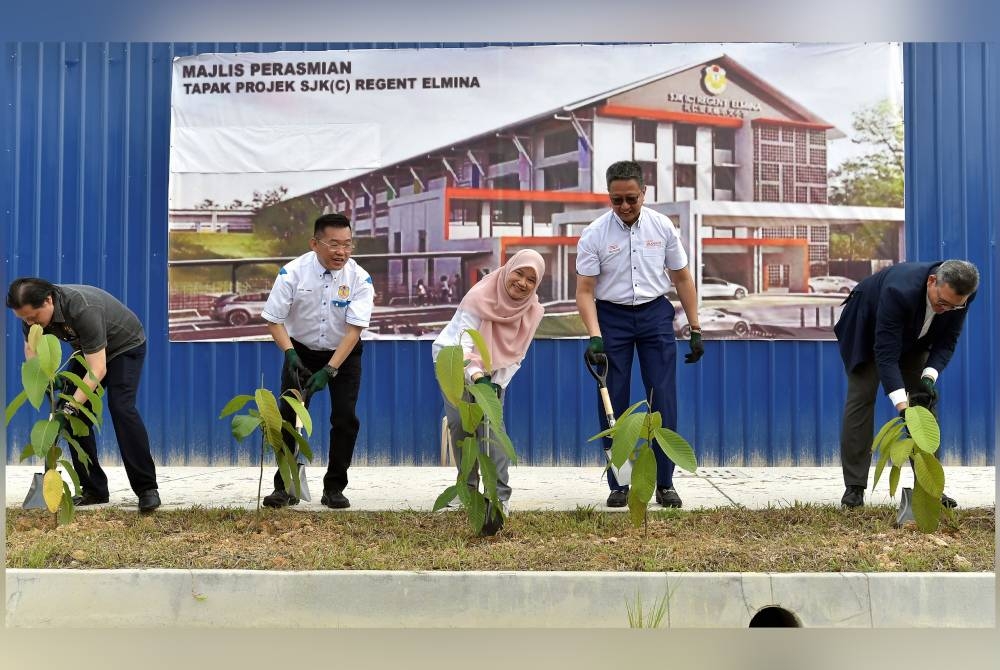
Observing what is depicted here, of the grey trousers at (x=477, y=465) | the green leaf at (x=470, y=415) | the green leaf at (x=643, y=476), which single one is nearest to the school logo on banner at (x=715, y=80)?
the grey trousers at (x=477, y=465)

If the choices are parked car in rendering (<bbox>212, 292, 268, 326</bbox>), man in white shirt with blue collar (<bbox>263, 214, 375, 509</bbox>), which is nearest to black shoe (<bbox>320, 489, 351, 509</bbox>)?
man in white shirt with blue collar (<bbox>263, 214, 375, 509</bbox>)

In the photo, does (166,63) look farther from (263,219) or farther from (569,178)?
(569,178)

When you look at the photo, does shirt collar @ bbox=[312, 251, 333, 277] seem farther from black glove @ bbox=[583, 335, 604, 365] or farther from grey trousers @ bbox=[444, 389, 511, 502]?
black glove @ bbox=[583, 335, 604, 365]

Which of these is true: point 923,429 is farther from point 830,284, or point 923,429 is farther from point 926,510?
point 830,284

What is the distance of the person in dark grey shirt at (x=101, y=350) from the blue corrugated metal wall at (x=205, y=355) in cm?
167

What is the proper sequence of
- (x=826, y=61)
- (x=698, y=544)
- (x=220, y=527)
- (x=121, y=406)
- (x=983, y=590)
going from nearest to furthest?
(x=983, y=590), (x=698, y=544), (x=220, y=527), (x=121, y=406), (x=826, y=61)

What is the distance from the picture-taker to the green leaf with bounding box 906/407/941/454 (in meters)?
3.98

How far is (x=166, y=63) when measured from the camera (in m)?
6.68

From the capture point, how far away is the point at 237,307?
672cm

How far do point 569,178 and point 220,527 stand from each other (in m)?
3.40

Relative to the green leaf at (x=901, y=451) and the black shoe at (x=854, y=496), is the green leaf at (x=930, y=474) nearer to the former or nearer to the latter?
the green leaf at (x=901, y=451)

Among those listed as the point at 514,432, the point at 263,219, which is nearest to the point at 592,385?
the point at 514,432

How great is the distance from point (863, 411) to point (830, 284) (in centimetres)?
184

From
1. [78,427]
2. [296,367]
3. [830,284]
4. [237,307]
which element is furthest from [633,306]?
Answer: [237,307]
